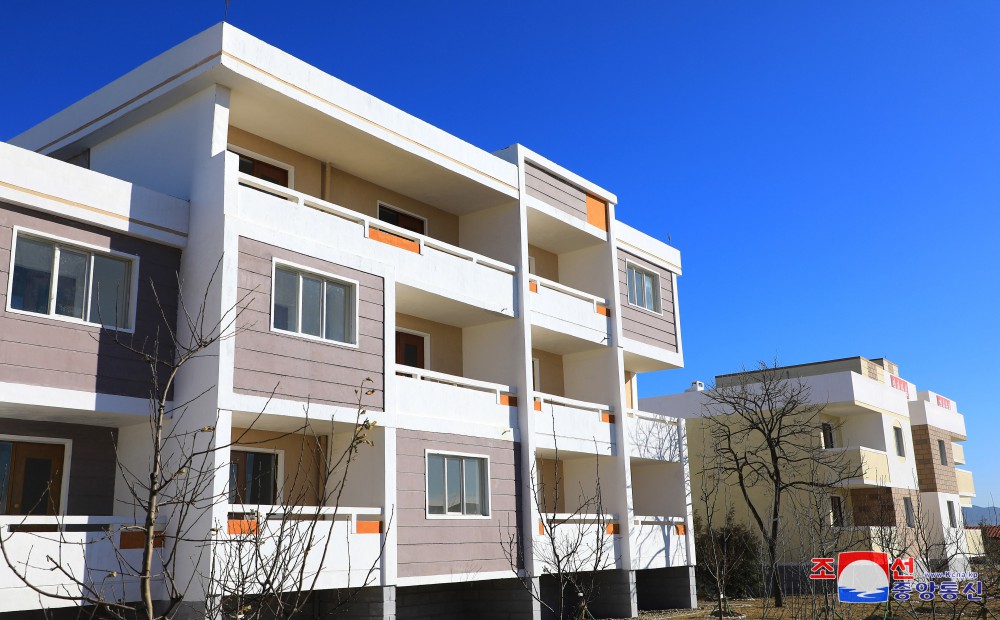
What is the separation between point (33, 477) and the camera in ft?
51.8

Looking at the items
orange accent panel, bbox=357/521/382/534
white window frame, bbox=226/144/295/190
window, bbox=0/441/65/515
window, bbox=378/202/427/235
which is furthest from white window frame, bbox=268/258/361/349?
window, bbox=378/202/427/235

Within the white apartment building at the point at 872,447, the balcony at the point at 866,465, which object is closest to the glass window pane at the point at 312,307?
the white apartment building at the point at 872,447

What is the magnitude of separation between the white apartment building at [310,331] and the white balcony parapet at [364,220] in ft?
0.19

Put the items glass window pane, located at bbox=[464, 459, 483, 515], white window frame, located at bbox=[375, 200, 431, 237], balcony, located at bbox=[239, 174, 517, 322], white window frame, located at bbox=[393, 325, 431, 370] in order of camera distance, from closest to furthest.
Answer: balcony, located at bbox=[239, 174, 517, 322] < glass window pane, located at bbox=[464, 459, 483, 515] < white window frame, located at bbox=[375, 200, 431, 237] < white window frame, located at bbox=[393, 325, 431, 370]

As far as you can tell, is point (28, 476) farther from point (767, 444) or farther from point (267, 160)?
point (767, 444)

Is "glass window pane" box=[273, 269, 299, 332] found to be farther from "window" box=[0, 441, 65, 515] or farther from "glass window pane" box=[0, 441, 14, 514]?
"glass window pane" box=[0, 441, 14, 514]

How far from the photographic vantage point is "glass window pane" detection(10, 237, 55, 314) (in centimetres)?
1464

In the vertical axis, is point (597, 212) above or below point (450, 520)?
above

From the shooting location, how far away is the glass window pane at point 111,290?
15.5 meters

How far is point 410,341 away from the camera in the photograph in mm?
22375

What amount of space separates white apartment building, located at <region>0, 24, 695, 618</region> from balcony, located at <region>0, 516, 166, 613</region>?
51mm

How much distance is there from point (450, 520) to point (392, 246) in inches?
223

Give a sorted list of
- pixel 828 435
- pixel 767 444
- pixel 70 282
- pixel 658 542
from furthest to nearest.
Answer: pixel 828 435, pixel 767 444, pixel 658 542, pixel 70 282

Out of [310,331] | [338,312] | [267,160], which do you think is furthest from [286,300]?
[267,160]
